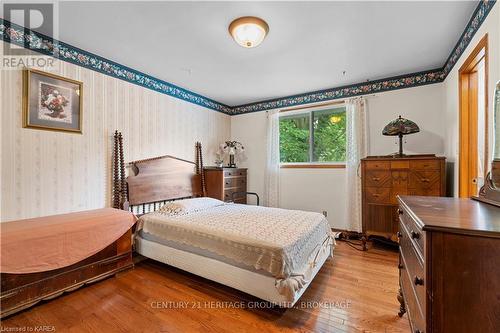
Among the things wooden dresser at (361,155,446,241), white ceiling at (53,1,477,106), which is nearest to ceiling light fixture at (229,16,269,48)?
white ceiling at (53,1,477,106)

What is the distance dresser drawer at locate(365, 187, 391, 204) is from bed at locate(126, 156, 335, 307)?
0.87 m

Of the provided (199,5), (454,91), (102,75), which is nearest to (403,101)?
Answer: (454,91)

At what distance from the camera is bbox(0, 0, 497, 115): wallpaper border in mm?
2068

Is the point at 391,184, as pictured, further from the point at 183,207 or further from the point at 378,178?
the point at 183,207

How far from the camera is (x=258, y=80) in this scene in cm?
338

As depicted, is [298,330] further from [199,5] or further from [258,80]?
[258,80]

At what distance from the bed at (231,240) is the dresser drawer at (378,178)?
1.00 meters

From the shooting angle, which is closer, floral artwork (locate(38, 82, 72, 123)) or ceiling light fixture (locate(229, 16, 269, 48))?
ceiling light fixture (locate(229, 16, 269, 48))

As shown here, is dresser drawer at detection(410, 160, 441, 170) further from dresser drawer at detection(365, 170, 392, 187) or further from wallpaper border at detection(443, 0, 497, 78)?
wallpaper border at detection(443, 0, 497, 78)

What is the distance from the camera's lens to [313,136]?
4098mm

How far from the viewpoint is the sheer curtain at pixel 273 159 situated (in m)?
4.23

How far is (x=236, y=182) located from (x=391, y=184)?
2532 mm

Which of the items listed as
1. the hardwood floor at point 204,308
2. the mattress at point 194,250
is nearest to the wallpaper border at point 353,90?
the hardwood floor at point 204,308

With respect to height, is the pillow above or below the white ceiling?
below
